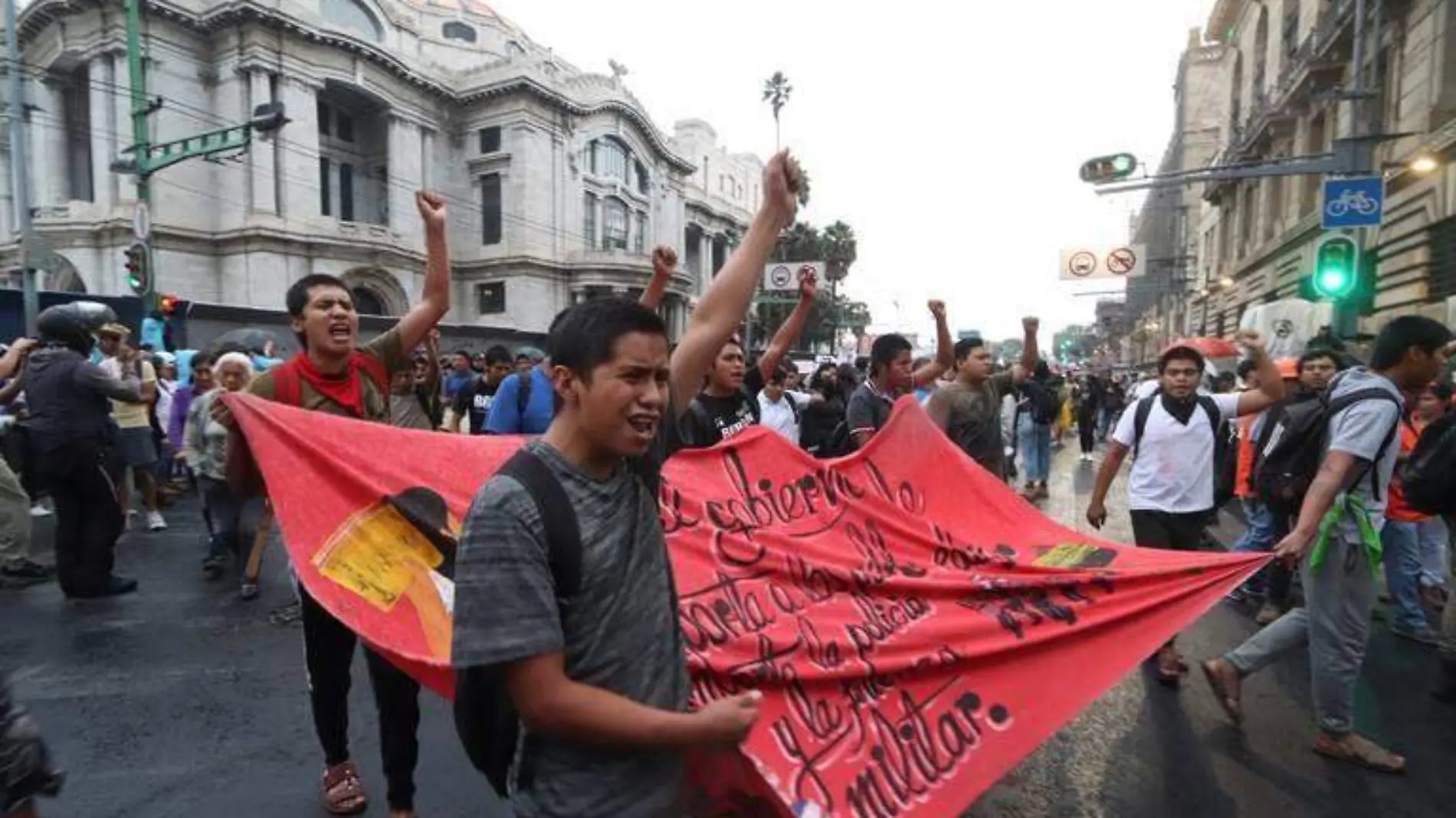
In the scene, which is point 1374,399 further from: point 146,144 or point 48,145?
point 48,145

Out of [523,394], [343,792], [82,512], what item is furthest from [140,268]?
[343,792]

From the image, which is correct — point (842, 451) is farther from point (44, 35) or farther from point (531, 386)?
point (44, 35)

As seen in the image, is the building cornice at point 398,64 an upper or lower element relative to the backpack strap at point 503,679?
upper

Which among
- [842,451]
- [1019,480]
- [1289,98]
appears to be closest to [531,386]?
[842,451]

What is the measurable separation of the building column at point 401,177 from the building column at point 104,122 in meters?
10.7

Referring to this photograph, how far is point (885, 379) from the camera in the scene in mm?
5691

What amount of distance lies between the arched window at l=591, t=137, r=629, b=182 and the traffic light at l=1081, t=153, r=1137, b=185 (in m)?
39.3

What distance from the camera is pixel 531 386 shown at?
6.19 meters

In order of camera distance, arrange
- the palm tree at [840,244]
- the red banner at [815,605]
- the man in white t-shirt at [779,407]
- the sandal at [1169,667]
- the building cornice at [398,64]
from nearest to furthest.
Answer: the red banner at [815,605]
the sandal at [1169,667]
the man in white t-shirt at [779,407]
the building cornice at [398,64]
the palm tree at [840,244]

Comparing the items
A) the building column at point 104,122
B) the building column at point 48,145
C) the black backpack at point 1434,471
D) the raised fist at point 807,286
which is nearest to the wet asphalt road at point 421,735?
the black backpack at point 1434,471

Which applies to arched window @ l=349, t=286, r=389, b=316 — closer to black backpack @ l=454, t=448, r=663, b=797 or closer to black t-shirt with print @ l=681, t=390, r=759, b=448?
black t-shirt with print @ l=681, t=390, r=759, b=448

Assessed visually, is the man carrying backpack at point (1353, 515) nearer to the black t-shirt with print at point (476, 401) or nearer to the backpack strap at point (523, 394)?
the backpack strap at point (523, 394)

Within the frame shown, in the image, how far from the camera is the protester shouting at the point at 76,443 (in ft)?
18.6

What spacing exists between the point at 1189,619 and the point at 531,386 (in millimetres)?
4634
